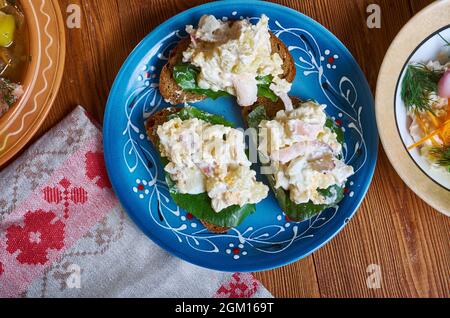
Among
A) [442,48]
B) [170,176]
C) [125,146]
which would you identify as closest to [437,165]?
[442,48]

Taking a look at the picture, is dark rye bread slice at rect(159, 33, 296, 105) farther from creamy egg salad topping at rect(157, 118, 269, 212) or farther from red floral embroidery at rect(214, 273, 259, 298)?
red floral embroidery at rect(214, 273, 259, 298)

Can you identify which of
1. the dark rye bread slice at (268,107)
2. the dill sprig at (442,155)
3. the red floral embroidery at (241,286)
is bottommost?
the red floral embroidery at (241,286)

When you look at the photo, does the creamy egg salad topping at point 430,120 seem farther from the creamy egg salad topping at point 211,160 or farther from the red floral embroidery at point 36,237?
the red floral embroidery at point 36,237

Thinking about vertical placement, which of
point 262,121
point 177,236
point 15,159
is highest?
point 262,121

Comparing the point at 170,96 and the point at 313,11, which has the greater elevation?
the point at 313,11

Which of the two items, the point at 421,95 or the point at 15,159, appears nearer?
the point at 421,95

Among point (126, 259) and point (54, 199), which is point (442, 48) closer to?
point (126, 259)

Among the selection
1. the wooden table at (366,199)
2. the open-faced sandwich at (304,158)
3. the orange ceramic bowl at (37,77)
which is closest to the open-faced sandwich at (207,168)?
the open-faced sandwich at (304,158)
